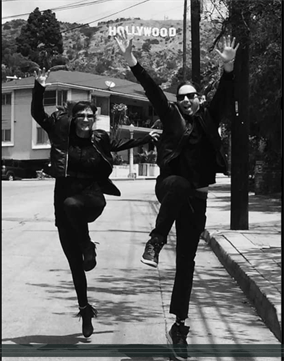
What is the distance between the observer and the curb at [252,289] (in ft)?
23.0

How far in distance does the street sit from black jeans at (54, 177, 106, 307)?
84 cm

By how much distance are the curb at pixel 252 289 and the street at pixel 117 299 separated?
3.4 inches

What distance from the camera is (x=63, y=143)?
14.8ft

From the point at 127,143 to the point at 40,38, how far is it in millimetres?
811

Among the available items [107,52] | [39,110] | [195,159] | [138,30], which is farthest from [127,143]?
[107,52]

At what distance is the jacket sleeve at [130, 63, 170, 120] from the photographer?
423 centimetres

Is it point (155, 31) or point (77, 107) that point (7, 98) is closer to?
point (155, 31)

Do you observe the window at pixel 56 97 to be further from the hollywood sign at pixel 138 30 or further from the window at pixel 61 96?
the hollywood sign at pixel 138 30

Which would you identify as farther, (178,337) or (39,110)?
(178,337)

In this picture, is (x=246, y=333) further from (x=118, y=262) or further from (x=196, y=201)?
(x=118, y=262)

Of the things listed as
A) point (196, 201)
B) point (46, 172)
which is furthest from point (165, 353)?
point (46, 172)

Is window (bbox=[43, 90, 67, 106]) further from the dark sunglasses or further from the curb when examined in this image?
the curb

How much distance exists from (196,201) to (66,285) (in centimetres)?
496

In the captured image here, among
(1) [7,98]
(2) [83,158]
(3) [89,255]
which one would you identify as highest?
(1) [7,98]
